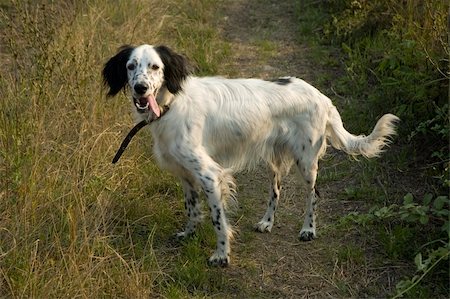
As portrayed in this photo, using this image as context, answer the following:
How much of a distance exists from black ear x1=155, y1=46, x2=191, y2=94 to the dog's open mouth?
0.50 ft

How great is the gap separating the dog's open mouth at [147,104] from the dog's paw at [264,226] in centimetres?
118

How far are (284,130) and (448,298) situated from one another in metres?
1.51

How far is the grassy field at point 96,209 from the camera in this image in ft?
11.0

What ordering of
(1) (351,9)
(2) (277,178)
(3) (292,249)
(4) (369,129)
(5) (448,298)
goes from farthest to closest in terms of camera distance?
1. (1) (351,9)
2. (4) (369,129)
3. (2) (277,178)
4. (3) (292,249)
5. (5) (448,298)

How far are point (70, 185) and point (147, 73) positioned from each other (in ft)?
2.81

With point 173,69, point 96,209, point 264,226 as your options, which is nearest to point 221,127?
point 173,69

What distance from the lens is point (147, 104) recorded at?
3822 millimetres

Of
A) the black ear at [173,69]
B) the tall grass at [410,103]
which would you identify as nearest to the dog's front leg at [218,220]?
the black ear at [173,69]

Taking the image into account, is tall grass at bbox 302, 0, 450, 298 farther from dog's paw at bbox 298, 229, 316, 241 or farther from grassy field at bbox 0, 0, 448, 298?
dog's paw at bbox 298, 229, 316, 241

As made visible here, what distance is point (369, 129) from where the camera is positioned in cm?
545

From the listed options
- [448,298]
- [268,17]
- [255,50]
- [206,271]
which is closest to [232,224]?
[206,271]

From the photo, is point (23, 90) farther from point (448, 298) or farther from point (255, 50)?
point (255, 50)

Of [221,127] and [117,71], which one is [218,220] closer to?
[221,127]

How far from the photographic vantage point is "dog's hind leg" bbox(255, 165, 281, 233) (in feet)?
14.6
